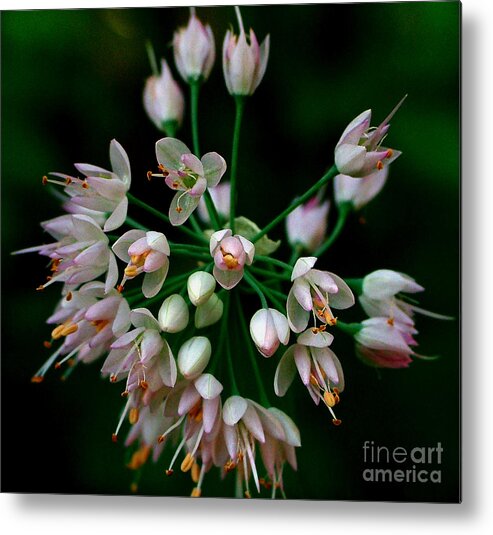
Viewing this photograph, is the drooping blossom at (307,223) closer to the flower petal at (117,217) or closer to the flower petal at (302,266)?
the flower petal at (302,266)

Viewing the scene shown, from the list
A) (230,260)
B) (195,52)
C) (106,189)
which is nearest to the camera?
(230,260)

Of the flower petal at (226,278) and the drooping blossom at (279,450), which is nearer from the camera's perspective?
the flower petal at (226,278)

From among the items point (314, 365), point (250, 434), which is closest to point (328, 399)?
point (314, 365)

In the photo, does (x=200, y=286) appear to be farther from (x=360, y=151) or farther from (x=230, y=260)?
(x=360, y=151)

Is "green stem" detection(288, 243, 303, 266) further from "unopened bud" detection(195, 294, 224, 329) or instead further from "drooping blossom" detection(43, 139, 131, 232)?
"drooping blossom" detection(43, 139, 131, 232)

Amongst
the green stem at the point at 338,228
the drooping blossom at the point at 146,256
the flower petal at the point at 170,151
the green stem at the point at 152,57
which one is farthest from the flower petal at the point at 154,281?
the green stem at the point at 152,57

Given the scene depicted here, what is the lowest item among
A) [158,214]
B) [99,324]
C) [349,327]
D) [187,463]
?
[187,463]

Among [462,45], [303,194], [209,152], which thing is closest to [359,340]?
[303,194]

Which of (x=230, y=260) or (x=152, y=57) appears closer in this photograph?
(x=230, y=260)
